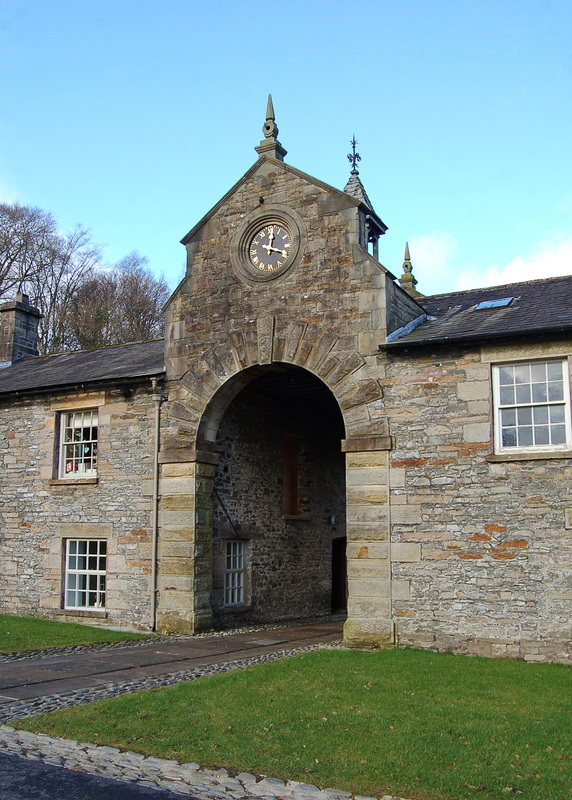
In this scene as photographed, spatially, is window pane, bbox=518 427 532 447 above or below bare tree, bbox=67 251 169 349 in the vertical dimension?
below

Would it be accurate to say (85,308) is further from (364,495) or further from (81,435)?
(364,495)

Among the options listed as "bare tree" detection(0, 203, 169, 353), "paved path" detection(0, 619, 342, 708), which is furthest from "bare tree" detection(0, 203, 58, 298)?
"paved path" detection(0, 619, 342, 708)

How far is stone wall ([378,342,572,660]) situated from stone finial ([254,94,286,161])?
5027mm

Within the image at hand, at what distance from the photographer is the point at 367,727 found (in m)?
7.53

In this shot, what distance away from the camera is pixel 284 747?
6.91 metres

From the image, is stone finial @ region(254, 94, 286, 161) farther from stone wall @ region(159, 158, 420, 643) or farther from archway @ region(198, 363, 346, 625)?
archway @ region(198, 363, 346, 625)

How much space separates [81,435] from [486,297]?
928 cm

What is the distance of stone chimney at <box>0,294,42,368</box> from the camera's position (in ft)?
71.7

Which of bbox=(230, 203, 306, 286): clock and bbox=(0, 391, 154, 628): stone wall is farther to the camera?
bbox=(0, 391, 154, 628): stone wall

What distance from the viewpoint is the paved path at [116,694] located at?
593 cm

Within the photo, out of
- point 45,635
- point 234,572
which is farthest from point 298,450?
point 45,635

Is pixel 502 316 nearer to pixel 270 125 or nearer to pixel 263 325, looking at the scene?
pixel 263 325

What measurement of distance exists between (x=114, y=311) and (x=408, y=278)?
17.7 m

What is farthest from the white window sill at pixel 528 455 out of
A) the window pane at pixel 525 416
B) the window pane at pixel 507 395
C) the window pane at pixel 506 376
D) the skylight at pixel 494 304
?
the skylight at pixel 494 304
